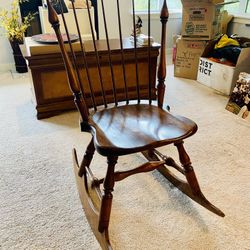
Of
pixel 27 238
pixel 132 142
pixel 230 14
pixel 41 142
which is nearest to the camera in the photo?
pixel 132 142

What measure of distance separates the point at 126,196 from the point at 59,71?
1.21 m

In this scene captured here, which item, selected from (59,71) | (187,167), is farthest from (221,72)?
(187,167)

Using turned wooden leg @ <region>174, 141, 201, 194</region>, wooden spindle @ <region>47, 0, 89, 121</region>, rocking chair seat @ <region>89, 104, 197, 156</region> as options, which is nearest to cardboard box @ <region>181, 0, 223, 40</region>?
rocking chair seat @ <region>89, 104, 197, 156</region>

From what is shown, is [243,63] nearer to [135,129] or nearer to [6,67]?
[135,129]

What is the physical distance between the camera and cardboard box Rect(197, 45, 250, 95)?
7.82ft

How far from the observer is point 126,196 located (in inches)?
53.3

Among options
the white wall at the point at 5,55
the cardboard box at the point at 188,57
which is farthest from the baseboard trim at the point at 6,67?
A: the cardboard box at the point at 188,57

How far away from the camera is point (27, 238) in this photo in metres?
1.13

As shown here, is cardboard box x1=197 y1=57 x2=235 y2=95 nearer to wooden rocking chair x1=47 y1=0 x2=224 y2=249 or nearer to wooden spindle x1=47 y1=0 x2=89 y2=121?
wooden rocking chair x1=47 y1=0 x2=224 y2=249

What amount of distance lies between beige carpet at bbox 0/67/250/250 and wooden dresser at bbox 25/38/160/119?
0.19 m

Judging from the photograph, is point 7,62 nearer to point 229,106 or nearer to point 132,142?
point 229,106

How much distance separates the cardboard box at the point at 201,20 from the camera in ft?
8.75

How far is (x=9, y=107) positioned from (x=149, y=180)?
1.57 m

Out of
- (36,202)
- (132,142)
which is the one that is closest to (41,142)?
(36,202)
